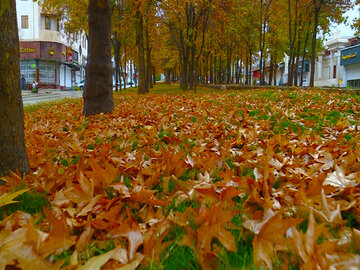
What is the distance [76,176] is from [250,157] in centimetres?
151

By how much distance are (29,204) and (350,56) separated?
40348 mm

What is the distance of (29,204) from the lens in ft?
6.57

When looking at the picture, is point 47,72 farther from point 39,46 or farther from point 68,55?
point 68,55

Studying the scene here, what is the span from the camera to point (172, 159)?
2.48 m

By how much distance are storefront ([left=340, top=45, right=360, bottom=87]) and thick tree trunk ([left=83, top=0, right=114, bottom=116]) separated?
34394 mm

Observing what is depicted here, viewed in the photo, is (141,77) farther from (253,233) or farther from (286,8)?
(253,233)

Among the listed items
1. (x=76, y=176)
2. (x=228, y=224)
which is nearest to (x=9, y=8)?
(x=76, y=176)

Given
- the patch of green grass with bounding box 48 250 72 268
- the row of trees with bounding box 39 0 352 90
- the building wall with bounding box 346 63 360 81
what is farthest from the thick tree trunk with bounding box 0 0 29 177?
the building wall with bounding box 346 63 360 81

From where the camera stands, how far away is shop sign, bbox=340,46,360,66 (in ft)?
109

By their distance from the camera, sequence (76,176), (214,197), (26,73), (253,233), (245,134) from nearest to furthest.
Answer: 1. (253,233)
2. (214,197)
3. (76,176)
4. (245,134)
5. (26,73)

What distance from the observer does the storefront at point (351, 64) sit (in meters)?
33.8

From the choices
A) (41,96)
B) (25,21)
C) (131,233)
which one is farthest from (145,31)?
(25,21)

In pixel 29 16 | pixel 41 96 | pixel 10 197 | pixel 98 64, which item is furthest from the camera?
pixel 29 16

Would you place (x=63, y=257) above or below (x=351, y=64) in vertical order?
below
